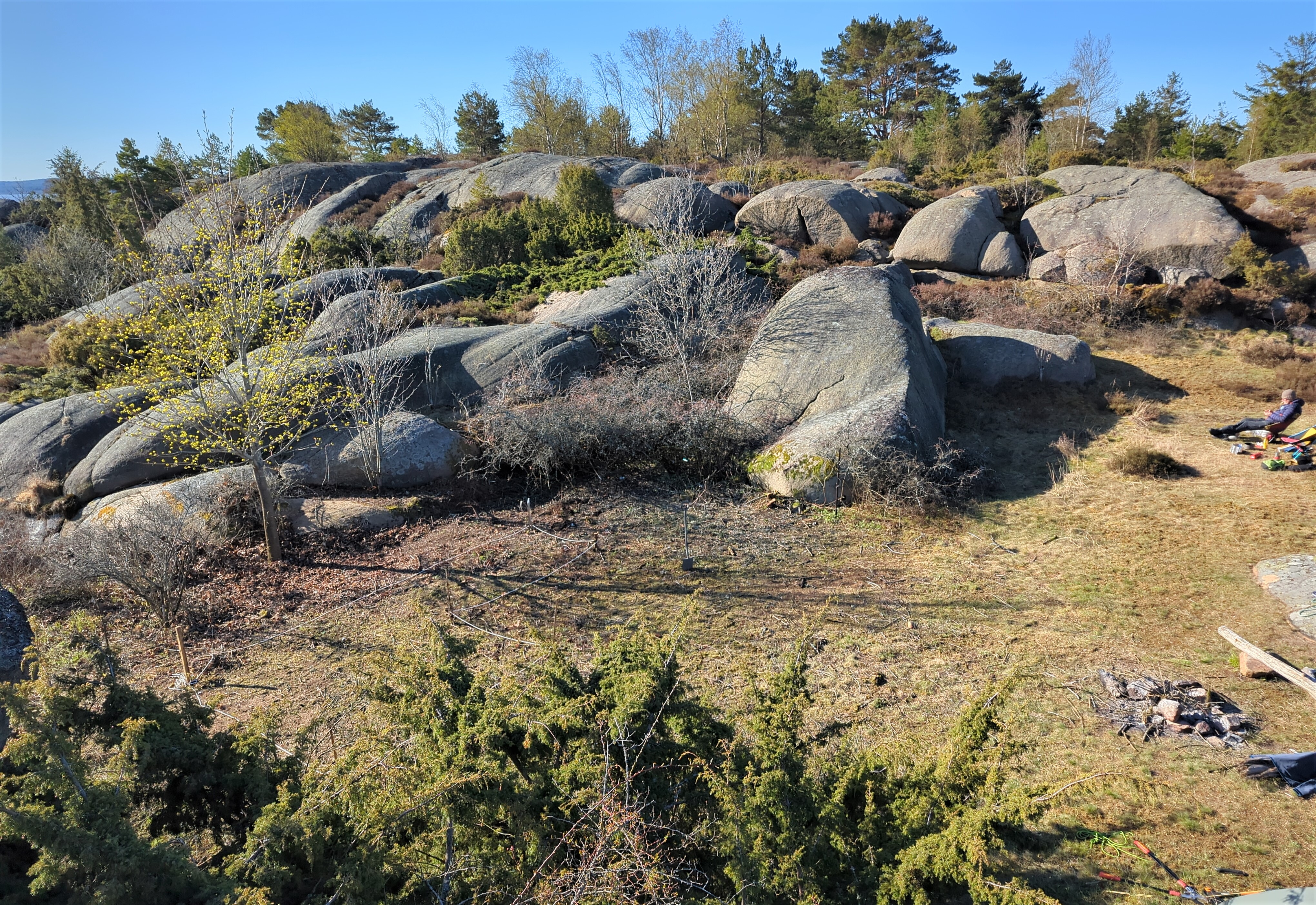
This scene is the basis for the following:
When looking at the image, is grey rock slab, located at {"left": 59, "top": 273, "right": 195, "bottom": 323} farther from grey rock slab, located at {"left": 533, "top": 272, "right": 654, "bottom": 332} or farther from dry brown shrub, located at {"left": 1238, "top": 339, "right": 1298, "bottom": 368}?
dry brown shrub, located at {"left": 1238, "top": 339, "right": 1298, "bottom": 368}

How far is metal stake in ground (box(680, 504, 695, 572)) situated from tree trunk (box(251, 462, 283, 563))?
182 inches

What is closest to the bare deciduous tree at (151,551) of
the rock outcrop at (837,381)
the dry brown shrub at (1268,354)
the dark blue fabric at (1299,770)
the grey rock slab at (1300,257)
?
the rock outcrop at (837,381)

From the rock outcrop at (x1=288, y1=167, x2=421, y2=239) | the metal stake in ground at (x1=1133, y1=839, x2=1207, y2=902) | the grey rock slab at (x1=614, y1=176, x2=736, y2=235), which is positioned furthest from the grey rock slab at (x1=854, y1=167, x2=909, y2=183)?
the metal stake in ground at (x1=1133, y1=839, x2=1207, y2=902)

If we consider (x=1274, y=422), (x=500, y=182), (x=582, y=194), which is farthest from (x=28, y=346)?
(x=1274, y=422)

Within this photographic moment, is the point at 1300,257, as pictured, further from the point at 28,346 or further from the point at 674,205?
the point at 28,346

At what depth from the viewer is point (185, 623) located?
21.6ft

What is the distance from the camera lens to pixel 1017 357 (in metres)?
11.9

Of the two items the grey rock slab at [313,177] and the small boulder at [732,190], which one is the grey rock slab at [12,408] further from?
the small boulder at [732,190]

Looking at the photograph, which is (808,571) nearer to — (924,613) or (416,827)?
(924,613)

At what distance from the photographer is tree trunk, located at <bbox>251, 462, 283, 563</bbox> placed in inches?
286

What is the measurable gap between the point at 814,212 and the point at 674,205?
4338mm

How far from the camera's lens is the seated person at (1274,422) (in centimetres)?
909

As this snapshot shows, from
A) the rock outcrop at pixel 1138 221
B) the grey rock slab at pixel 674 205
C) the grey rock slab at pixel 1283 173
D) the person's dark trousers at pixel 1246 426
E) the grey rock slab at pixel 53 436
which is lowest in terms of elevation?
the person's dark trousers at pixel 1246 426

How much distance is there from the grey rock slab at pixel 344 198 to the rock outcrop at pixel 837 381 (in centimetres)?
2012
